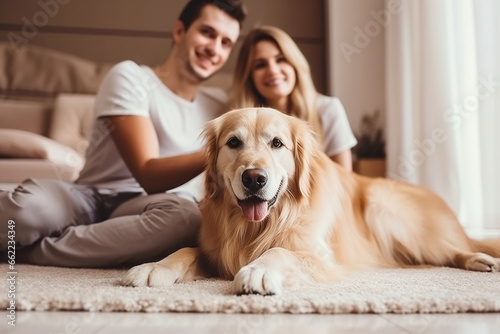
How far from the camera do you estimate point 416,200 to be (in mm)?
1904

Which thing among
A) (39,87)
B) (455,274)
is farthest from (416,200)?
(39,87)

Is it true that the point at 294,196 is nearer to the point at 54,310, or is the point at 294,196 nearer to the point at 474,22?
the point at 54,310

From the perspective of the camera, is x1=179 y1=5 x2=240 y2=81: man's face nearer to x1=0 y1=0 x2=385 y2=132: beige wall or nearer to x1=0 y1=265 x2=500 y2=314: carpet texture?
x1=0 y1=265 x2=500 y2=314: carpet texture

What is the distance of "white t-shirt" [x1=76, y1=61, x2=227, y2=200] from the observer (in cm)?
187

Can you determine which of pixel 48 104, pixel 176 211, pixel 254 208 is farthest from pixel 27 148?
pixel 254 208

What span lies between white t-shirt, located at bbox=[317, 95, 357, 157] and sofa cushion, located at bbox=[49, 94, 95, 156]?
191 centimetres

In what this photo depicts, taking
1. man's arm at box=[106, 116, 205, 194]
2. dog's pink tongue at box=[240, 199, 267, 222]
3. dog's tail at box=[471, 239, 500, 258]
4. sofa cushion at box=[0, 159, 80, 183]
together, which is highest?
man's arm at box=[106, 116, 205, 194]

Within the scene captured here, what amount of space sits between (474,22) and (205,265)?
94.3 inches

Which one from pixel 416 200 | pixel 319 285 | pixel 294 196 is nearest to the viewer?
pixel 319 285

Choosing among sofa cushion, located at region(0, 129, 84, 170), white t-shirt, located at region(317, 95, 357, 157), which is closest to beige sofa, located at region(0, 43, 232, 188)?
sofa cushion, located at region(0, 129, 84, 170)

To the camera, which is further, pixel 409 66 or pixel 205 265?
pixel 409 66

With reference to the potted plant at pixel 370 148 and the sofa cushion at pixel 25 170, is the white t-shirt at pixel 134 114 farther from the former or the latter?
the potted plant at pixel 370 148

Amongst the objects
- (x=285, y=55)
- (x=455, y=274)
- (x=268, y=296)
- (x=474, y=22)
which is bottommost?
(x=455, y=274)

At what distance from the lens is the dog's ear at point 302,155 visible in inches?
58.7
